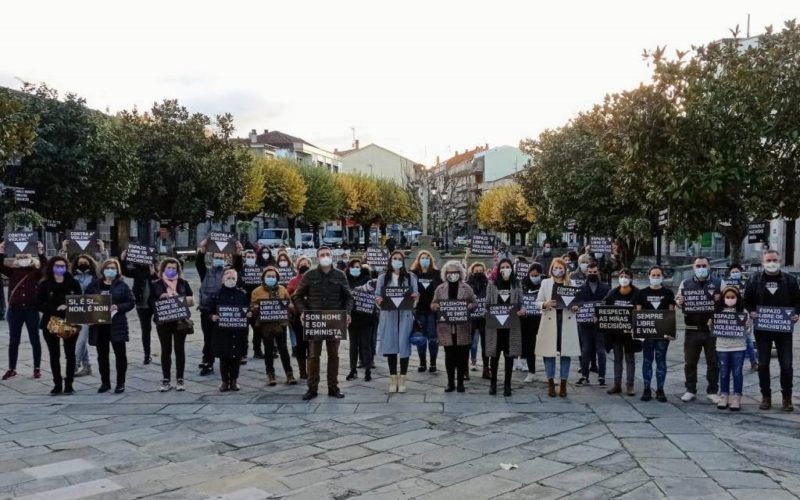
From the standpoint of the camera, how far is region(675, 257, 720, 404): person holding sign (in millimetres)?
8625

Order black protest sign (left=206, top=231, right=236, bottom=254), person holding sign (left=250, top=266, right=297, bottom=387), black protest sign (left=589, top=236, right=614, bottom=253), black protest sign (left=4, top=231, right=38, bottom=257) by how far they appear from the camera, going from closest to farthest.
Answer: person holding sign (left=250, top=266, right=297, bottom=387)
black protest sign (left=206, top=231, right=236, bottom=254)
black protest sign (left=4, top=231, right=38, bottom=257)
black protest sign (left=589, top=236, right=614, bottom=253)

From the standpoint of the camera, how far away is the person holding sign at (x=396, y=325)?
363 inches

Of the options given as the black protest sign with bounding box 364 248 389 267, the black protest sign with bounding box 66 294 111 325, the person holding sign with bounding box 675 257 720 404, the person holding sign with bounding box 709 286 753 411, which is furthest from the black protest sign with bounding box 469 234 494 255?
the black protest sign with bounding box 66 294 111 325

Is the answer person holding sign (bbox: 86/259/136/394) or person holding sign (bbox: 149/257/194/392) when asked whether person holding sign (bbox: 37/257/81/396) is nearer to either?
person holding sign (bbox: 86/259/136/394)

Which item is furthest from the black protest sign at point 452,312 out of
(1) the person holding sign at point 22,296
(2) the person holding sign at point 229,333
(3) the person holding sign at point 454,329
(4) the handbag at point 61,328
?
(1) the person holding sign at point 22,296

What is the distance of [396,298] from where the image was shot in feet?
30.5

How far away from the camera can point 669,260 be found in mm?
30766

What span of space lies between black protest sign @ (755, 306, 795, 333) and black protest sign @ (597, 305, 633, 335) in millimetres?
1449

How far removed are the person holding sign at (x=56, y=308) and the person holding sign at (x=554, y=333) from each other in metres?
6.17

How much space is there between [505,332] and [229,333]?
365 centimetres

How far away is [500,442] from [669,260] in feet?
86.5

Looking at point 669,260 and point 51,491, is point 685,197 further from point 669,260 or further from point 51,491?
point 669,260

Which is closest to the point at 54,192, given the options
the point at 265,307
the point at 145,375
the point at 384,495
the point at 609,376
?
the point at 145,375

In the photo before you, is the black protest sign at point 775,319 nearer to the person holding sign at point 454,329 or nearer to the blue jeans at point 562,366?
the blue jeans at point 562,366
